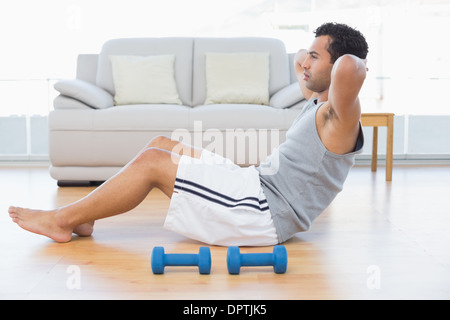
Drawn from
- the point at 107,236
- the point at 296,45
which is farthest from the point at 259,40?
the point at 107,236

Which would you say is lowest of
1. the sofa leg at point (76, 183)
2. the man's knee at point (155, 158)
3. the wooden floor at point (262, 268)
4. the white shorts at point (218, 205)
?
the sofa leg at point (76, 183)

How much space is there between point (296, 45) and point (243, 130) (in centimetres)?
163

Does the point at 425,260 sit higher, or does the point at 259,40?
the point at 259,40

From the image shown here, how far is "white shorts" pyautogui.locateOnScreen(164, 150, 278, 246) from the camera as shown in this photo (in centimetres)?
199

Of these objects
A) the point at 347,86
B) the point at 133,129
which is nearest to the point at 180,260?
the point at 347,86

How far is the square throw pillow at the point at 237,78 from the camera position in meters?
4.14

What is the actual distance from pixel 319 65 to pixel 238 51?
8.05 feet

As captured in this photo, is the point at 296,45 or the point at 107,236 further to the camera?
the point at 296,45

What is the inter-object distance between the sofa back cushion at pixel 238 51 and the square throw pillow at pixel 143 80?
7.7 inches

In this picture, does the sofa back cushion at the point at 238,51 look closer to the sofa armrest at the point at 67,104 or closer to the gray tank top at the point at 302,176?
the sofa armrest at the point at 67,104

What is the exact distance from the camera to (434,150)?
16.1 ft

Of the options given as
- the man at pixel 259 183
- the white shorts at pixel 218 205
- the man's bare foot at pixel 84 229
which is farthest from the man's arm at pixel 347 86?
the man's bare foot at pixel 84 229
